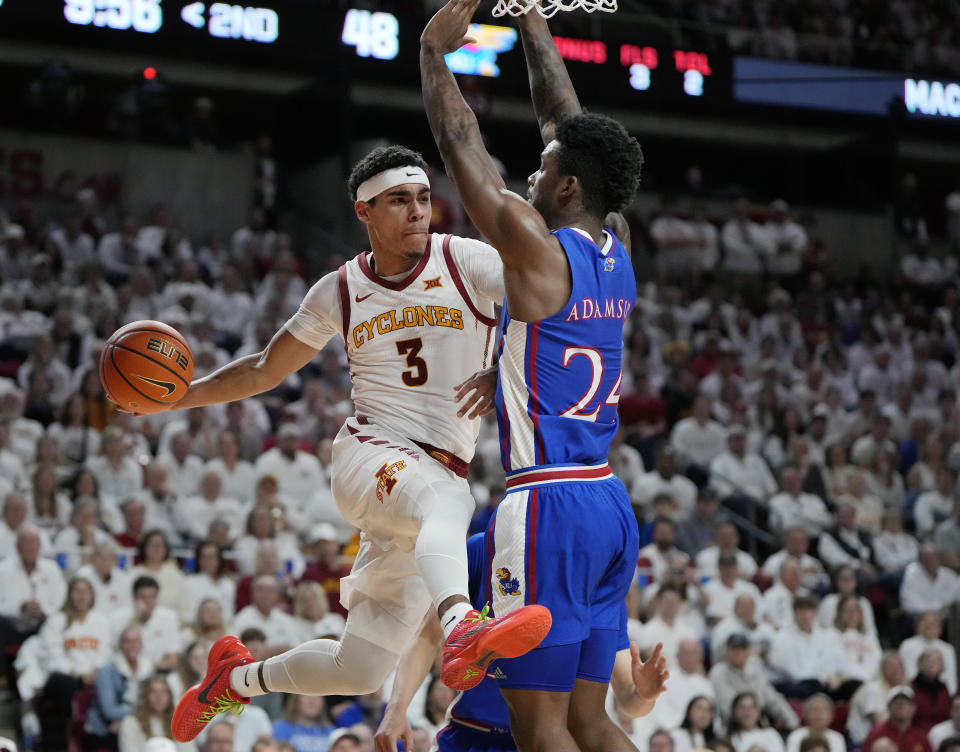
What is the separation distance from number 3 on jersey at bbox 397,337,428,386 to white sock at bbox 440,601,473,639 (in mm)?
1119

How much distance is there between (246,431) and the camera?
13.1 metres

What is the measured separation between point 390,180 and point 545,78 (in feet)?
2.62

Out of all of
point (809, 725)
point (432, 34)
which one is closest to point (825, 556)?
point (809, 725)

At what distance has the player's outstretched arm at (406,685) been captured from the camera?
576cm

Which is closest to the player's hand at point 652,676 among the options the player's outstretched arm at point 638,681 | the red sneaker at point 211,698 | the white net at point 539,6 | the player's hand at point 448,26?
the player's outstretched arm at point 638,681

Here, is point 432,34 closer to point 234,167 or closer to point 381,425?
point 381,425

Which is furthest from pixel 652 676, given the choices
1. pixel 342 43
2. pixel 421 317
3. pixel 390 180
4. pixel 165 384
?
pixel 342 43

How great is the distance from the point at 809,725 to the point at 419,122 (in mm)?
11902

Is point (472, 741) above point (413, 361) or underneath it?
underneath

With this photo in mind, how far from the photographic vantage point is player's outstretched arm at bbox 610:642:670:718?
5488 millimetres

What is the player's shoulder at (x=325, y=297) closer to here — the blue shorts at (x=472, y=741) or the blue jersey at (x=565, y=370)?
the blue jersey at (x=565, y=370)

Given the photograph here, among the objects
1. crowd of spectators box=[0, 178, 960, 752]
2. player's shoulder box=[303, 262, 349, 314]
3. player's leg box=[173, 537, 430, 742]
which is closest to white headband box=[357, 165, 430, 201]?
player's shoulder box=[303, 262, 349, 314]

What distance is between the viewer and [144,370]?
601cm

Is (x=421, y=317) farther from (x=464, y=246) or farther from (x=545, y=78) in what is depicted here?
(x=545, y=78)
